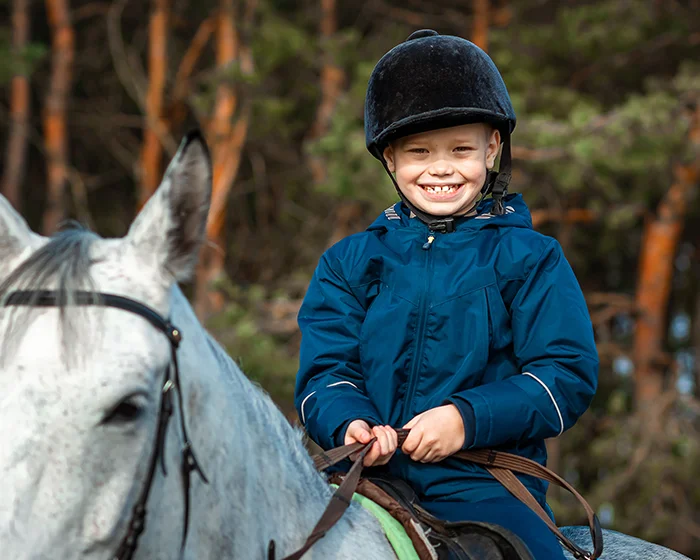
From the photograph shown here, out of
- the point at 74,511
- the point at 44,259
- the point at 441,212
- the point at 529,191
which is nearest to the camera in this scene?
the point at 74,511

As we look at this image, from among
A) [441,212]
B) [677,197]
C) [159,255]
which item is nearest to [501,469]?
[441,212]

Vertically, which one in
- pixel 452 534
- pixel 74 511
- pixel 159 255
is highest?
pixel 159 255

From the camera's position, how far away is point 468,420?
233 cm

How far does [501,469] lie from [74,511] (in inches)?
48.9

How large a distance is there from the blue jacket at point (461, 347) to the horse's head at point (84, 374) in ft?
2.71

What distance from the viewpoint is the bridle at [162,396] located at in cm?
167

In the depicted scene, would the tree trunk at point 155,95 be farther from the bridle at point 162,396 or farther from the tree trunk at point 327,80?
the bridle at point 162,396

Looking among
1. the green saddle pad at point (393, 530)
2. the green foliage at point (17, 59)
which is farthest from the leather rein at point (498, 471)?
the green foliage at point (17, 59)

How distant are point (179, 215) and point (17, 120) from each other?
1418 centimetres

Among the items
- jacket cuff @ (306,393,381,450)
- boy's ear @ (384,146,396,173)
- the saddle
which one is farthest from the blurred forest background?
the saddle

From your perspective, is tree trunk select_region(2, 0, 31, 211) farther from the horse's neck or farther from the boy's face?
the horse's neck

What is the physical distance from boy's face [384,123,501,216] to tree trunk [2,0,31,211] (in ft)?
41.3

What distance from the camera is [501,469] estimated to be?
246 centimetres

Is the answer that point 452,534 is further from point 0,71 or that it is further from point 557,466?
point 0,71
